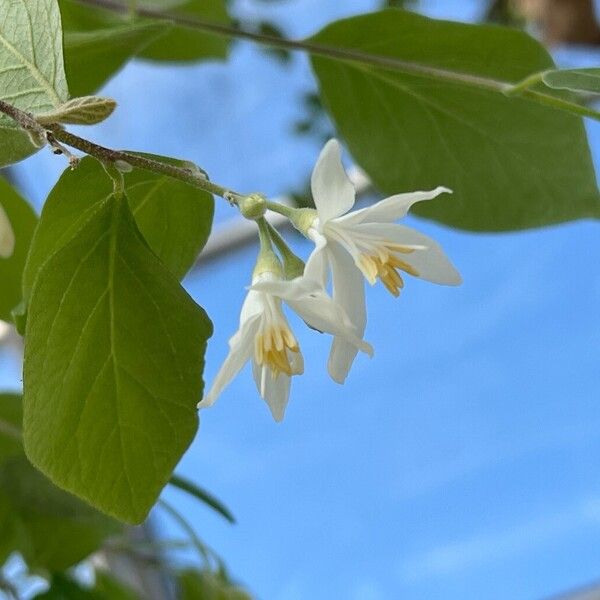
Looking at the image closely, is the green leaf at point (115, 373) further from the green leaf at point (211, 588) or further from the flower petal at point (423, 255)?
the green leaf at point (211, 588)

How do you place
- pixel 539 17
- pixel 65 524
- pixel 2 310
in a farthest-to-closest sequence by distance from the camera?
pixel 539 17
pixel 65 524
pixel 2 310

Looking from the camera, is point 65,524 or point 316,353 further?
point 316,353

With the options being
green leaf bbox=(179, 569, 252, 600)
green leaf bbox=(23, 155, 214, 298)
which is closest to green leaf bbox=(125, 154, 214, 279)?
green leaf bbox=(23, 155, 214, 298)

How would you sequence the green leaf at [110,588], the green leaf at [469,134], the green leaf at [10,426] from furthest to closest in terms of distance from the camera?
the green leaf at [110,588], the green leaf at [10,426], the green leaf at [469,134]

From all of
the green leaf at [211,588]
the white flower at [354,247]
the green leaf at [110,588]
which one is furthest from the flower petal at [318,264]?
the green leaf at [110,588]

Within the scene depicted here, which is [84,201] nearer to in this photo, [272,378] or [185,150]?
[272,378]

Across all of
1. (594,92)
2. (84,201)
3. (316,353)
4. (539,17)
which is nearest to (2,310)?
(84,201)

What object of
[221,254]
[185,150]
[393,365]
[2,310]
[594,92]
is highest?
[594,92]
